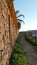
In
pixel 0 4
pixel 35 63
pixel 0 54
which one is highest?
pixel 0 4

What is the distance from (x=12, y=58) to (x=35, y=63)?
1.89m

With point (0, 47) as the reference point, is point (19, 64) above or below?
below

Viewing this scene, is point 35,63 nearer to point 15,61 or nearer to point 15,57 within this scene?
point 15,57

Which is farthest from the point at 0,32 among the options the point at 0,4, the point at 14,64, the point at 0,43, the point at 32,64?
the point at 32,64

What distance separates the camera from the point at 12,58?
28.0 ft

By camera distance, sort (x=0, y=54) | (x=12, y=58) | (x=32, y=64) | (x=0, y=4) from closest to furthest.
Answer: (x=0, y=54) < (x=0, y=4) < (x=12, y=58) < (x=32, y=64)

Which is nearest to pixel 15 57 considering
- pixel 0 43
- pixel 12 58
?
pixel 12 58

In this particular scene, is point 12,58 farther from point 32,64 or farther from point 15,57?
point 32,64

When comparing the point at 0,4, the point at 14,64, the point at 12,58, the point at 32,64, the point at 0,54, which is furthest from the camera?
the point at 32,64

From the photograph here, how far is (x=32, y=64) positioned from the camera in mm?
9680

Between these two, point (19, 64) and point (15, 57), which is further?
point (15, 57)

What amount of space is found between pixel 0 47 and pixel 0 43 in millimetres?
97

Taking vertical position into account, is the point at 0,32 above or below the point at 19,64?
above

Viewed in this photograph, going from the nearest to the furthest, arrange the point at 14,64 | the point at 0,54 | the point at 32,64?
1. the point at 0,54
2. the point at 14,64
3. the point at 32,64
